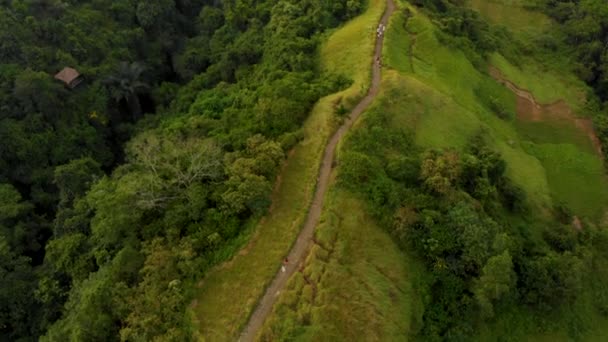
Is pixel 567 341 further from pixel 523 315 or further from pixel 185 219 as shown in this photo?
pixel 185 219

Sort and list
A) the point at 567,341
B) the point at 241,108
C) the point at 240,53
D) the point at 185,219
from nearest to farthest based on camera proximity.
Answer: the point at 185,219
the point at 567,341
the point at 241,108
the point at 240,53

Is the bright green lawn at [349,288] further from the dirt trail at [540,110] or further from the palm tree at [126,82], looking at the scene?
the dirt trail at [540,110]

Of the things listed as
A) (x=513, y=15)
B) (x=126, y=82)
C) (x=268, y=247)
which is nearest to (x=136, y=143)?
(x=126, y=82)

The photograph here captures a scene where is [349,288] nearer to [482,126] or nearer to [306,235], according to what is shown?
[306,235]

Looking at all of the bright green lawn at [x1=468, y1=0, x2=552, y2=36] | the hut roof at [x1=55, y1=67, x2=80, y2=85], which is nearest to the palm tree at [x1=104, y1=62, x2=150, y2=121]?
the hut roof at [x1=55, y1=67, x2=80, y2=85]

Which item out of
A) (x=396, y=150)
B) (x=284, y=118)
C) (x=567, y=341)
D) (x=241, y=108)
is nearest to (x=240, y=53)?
(x=241, y=108)

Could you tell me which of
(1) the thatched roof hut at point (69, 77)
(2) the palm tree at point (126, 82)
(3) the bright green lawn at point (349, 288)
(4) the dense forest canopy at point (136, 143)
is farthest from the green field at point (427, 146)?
(1) the thatched roof hut at point (69, 77)
